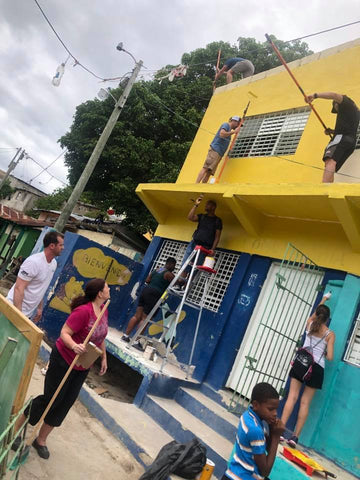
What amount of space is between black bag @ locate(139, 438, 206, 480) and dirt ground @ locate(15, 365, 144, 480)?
1.12 ft

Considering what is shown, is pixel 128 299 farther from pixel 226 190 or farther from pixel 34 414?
pixel 34 414

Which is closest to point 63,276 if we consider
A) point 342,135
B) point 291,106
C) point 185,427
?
point 185,427

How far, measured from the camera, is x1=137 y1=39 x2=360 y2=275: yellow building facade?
5.17m

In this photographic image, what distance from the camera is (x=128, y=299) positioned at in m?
8.37

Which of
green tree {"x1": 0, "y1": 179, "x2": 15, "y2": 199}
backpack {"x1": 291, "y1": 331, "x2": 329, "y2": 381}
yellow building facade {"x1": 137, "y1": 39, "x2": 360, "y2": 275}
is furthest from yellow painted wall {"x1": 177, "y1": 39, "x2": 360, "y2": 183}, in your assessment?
green tree {"x1": 0, "y1": 179, "x2": 15, "y2": 199}

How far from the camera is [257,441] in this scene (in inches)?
103

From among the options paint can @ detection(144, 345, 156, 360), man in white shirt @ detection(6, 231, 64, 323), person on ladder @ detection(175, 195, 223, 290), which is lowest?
paint can @ detection(144, 345, 156, 360)

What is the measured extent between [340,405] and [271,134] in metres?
5.11

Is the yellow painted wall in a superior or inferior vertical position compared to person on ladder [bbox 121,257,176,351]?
superior

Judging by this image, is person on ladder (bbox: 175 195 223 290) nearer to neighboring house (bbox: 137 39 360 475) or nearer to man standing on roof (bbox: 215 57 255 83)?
neighboring house (bbox: 137 39 360 475)

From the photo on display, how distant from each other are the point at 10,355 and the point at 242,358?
4.27 metres

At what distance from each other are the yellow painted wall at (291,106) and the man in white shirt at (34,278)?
433 centimetres

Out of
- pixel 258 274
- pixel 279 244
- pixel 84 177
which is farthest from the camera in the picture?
pixel 84 177

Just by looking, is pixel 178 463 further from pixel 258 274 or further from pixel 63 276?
pixel 63 276
